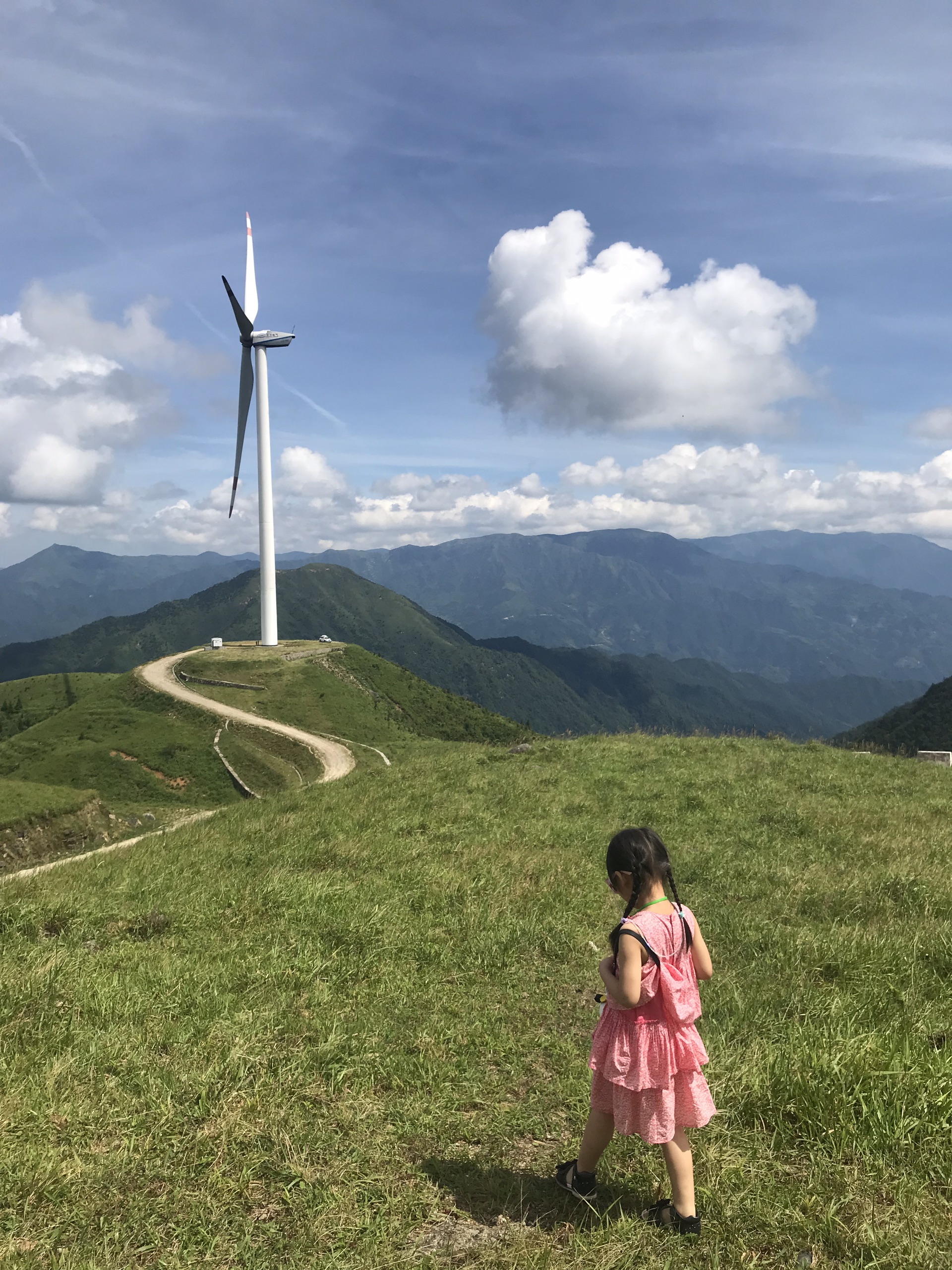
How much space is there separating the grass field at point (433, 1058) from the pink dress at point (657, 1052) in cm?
68

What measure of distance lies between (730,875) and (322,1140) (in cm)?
875

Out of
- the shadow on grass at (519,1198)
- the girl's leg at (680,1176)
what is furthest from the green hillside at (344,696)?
the girl's leg at (680,1176)

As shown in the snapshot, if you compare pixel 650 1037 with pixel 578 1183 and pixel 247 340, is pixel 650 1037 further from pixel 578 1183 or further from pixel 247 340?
pixel 247 340

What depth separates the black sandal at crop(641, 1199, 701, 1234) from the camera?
490 centimetres

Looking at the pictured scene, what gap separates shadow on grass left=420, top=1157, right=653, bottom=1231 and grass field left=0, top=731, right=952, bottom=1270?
0.9 inches

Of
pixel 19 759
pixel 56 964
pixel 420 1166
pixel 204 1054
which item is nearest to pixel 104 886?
pixel 56 964

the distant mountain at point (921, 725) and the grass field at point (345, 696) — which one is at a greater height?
the grass field at point (345, 696)

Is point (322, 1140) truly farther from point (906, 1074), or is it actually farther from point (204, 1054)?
point (906, 1074)

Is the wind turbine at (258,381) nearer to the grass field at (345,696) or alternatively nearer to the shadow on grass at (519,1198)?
the grass field at (345,696)

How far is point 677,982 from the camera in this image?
516cm

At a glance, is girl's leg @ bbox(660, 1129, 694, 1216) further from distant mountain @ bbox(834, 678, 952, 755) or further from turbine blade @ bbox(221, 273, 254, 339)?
distant mountain @ bbox(834, 678, 952, 755)

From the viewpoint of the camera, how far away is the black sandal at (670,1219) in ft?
16.1

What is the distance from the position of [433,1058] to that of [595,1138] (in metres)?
2.31

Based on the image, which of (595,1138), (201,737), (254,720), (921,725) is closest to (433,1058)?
(595,1138)
